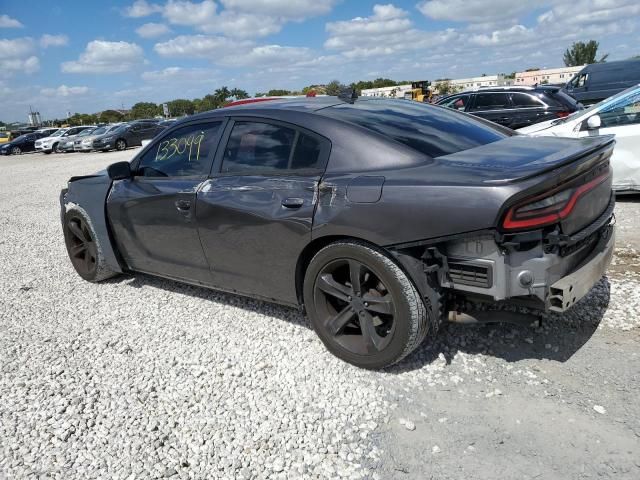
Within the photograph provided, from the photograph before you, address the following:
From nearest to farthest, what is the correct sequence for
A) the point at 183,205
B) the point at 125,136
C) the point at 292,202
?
the point at 292,202 → the point at 183,205 → the point at 125,136

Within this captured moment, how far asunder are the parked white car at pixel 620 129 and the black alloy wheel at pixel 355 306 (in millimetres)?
4821

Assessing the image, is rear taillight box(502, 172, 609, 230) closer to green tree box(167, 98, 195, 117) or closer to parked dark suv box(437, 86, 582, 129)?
parked dark suv box(437, 86, 582, 129)

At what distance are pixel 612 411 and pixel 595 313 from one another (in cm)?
114

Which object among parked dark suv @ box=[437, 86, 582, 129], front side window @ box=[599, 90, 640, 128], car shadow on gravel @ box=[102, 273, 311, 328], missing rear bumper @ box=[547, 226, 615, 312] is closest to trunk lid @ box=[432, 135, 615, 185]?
missing rear bumper @ box=[547, 226, 615, 312]

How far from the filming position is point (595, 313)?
3.55 metres

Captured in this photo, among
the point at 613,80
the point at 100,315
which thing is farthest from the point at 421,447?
the point at 613,80

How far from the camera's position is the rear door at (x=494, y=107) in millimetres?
11523

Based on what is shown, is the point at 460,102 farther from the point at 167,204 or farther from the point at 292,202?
the point at 292,202

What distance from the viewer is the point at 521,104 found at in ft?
37.3

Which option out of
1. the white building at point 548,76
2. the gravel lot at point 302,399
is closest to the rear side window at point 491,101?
the gravel lot at point 302,399

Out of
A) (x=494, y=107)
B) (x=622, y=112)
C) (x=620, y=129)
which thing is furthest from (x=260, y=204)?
(x=494, y=107)

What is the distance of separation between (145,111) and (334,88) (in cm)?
7971

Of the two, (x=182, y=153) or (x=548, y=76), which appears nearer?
(x=182, y=153)

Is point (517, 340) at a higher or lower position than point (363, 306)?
lower
